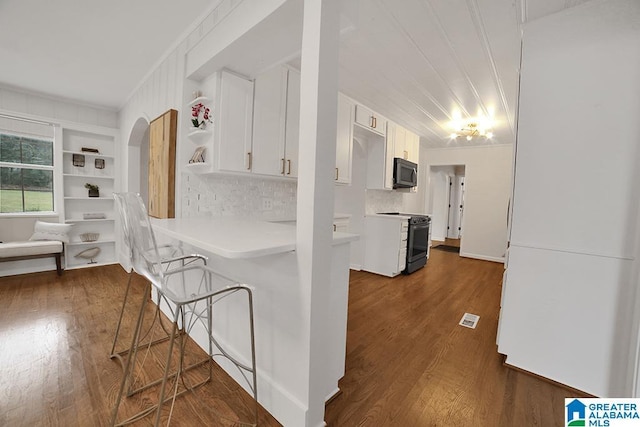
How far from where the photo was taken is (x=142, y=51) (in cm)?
260

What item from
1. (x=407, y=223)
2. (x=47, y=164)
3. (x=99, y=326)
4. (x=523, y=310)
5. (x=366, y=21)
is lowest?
(x=99, y=326)

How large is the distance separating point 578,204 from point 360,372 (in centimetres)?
178

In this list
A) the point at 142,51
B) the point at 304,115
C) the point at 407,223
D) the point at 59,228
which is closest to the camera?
the point at 304,115

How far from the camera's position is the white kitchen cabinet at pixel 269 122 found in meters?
2.47

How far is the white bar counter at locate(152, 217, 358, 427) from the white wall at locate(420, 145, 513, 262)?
520 centimetres

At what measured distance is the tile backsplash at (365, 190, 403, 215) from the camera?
456 centimetres

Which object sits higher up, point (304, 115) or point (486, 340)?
point (304, 115)

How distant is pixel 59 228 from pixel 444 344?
5.05 meters

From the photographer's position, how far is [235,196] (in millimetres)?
2803

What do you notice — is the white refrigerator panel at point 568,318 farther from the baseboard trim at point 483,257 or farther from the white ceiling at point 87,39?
the baseboard trim at point 483,257

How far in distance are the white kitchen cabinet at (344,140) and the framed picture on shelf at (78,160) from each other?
3.96 metres

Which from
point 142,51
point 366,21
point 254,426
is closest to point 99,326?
point 254,426

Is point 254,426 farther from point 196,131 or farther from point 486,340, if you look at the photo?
point 196,131

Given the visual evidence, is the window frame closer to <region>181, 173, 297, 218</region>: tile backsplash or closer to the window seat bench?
the window seat bench
